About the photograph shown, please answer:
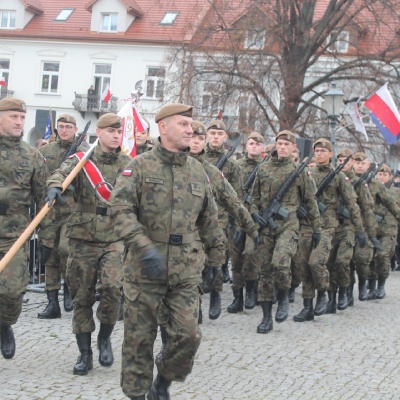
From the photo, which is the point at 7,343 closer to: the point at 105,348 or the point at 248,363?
the point at 105,348

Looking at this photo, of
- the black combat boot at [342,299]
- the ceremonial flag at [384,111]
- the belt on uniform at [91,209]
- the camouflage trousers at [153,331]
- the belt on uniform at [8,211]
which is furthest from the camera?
the ceremonial flag at [384,111]

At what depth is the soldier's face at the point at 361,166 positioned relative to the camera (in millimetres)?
12664

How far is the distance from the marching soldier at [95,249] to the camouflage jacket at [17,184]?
1.01 ft

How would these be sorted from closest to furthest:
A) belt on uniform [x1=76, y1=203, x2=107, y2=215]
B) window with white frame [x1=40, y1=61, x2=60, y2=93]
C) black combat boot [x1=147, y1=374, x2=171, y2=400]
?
black combat boot [x1=147, y1=374, x2=171, y2=400]
belt on uniform [x1=76, y1=203, x2=107, y2=215]
window with white frame [x1=40, y1=61, x2=60, y2=93]

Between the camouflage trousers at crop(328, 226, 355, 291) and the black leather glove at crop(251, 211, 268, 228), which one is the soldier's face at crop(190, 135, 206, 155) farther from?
the camouflage trousers at crop(328, 226, 355, 291)

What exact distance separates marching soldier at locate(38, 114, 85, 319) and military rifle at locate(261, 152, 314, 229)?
2284 millimetres

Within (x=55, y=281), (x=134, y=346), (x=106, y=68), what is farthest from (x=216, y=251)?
(x=106, y=68)

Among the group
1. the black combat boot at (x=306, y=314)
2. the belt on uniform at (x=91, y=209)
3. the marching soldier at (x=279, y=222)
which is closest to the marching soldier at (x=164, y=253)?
the belt on uniform at (x=91, y=209)

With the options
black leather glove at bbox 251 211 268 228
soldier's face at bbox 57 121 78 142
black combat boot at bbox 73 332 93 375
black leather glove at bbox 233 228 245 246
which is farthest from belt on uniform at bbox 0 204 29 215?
black leather glove at bbox 233 228 245 246

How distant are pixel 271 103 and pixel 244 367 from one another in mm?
20736

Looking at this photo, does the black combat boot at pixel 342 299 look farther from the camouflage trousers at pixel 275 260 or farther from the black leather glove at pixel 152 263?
the black leather glove at pixel 152 263

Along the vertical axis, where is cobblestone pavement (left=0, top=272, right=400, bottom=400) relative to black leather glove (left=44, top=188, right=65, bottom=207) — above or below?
below

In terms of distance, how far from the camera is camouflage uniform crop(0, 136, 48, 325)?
6688 mm

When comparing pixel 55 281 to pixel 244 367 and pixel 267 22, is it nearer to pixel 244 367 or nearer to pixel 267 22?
pixel 244 367
